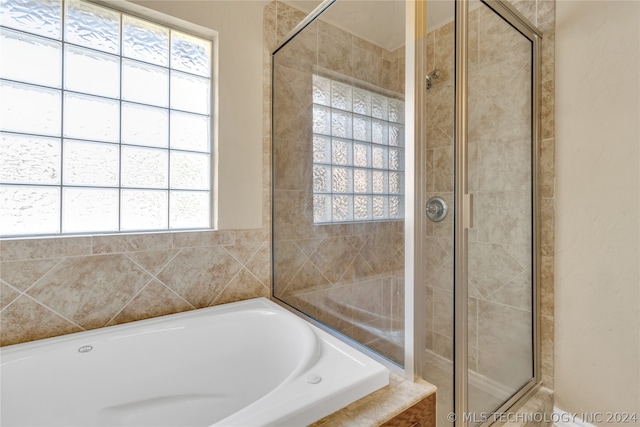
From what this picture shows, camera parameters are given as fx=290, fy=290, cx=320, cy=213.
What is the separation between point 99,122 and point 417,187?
4.54 feet

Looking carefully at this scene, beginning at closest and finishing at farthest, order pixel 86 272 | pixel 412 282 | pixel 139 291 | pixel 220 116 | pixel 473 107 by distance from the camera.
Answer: pixel 412 282, pixel 473 107, pixel 86 272, pixel 139 291, pixel 220 116

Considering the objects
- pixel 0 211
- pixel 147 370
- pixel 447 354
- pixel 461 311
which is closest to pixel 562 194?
pixel 461 311

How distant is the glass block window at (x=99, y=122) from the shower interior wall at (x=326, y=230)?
16.6 inches

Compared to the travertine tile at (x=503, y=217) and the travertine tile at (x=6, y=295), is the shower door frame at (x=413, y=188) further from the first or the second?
the travertine tile at (x=6, y=295)

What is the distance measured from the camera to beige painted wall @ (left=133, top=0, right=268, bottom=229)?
1.52 metres

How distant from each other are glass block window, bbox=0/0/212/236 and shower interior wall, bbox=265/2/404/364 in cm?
42

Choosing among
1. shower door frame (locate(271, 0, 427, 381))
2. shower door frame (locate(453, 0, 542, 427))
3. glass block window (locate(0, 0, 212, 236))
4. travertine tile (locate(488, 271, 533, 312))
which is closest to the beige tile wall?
glass block window (locate(0, 0, 212, 236))

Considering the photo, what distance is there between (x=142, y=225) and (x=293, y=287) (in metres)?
0.82

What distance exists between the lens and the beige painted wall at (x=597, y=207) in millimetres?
1179

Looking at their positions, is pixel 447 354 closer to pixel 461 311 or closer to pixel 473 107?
pixel 461 311

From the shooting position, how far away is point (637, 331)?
1175 mm

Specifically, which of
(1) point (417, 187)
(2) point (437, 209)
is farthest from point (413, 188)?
(2) point (437, 209)

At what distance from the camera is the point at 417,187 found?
0.96 metres

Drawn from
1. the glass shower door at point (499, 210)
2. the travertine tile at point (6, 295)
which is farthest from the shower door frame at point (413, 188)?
the travertine tile at point (6, 295)
